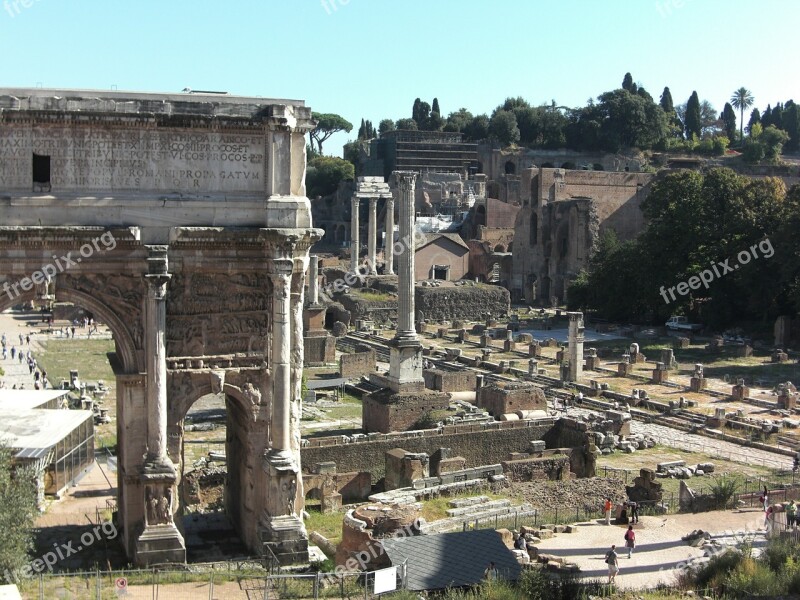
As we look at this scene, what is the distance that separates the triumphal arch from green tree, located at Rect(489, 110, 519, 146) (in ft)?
303

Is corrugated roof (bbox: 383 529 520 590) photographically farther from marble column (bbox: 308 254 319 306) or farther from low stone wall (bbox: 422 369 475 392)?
marble column (bbox: 308 254 319 306)

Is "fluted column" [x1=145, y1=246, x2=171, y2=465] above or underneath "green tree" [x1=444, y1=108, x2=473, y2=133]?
underneath

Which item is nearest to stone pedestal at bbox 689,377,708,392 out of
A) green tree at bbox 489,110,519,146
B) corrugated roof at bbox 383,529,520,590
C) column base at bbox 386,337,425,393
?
column base at bbox 386,337,425,393

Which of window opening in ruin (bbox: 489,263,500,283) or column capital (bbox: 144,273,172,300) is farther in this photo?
window opening in ruin (bbox: 489,263,500,283)

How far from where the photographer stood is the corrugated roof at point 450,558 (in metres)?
14.9

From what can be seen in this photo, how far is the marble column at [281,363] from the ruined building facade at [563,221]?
5440 cm

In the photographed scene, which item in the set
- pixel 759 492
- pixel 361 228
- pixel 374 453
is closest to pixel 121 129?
pixel 374 453

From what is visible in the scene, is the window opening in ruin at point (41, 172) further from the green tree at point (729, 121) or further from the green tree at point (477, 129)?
the green tree at point (729, 121)

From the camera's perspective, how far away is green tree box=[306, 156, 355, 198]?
4124 inches

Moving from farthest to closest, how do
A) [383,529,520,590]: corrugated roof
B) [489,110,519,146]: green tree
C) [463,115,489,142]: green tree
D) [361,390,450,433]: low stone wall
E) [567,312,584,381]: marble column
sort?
[463,115,489,142]: green tree → [489,110,519,146]: green tree → [567,312,584,381]: marble column → [361,390,450,433]: low stone wall → [383,529,520,590]: corrugated roof

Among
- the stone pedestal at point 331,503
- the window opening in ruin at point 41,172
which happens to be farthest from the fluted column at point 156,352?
the stone pedestal at point 331,503

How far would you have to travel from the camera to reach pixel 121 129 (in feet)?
51.1

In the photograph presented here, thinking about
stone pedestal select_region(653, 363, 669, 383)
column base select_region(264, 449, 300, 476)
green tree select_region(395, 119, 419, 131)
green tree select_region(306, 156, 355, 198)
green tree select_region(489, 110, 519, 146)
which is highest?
green tree select_region(395, 119, 419, 131)

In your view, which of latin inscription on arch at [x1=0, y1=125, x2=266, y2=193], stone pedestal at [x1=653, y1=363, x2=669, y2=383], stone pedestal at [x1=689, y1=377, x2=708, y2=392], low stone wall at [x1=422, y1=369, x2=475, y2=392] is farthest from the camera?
stone pedestal at [x1=653, y1=363, x2=669, y2=383]
